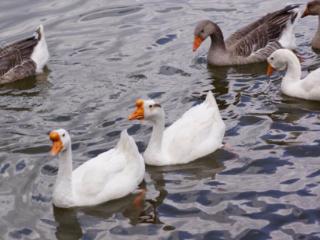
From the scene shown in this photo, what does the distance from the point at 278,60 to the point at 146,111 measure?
3.78 metres

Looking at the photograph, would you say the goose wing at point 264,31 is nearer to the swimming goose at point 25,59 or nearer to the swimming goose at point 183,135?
the swimming goose at point 25,59

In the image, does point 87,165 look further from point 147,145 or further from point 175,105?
point 175,105

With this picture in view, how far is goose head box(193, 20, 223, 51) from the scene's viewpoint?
15.0 meters

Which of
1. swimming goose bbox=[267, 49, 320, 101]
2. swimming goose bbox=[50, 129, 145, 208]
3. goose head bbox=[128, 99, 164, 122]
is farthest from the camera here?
swimming goose bbox=[267, 49, 320, 101]

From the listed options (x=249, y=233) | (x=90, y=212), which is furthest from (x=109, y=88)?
(x=249, y=233)

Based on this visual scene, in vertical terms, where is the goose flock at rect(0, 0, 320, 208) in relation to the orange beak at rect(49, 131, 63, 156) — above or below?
below

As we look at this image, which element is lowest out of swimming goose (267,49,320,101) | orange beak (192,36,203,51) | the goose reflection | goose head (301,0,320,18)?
the goose reflection

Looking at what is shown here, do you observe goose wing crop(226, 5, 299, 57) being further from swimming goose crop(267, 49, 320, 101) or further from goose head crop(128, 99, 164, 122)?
goose head crop(128, 99, 164, 122)

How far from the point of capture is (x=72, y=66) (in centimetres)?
1511

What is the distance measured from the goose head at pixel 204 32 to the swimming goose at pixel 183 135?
3723 millimetres

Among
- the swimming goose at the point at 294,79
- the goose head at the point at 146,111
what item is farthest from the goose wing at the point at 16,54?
the goose head at the point at 146,111

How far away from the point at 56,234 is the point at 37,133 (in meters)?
2.91

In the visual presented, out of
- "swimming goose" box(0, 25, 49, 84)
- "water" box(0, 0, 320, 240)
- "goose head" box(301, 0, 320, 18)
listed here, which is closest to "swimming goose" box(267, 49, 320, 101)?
"water" box(0, 0, 320, 240)

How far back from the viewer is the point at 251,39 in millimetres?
15469
